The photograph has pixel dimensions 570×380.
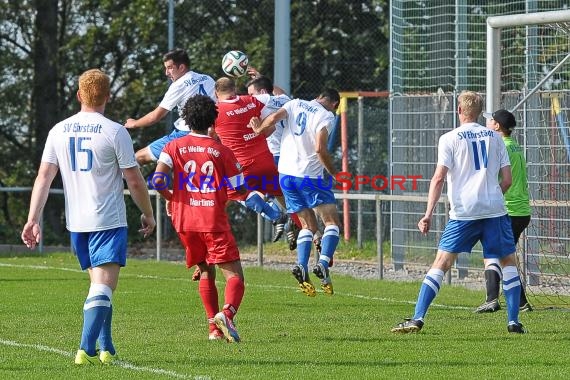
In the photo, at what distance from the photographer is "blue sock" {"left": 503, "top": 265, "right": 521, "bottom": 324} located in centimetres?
1149

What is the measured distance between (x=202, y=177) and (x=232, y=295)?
1001 mm

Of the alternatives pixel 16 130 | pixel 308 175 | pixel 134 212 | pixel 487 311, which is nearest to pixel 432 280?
pixel 487 311

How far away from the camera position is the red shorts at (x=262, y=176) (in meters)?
15.6

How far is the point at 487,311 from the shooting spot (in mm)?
13367

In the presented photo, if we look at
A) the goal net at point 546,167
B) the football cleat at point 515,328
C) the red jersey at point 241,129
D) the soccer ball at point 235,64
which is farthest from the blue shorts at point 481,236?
the soccer ball at point 235,64

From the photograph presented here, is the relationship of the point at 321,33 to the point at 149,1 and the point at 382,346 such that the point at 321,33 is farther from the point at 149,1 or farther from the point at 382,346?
the point at 382,346

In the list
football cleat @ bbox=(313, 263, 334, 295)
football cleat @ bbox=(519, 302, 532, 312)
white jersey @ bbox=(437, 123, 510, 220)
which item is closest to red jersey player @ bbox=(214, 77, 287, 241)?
football cleat @ bbox=(313, 263, 334, 295)

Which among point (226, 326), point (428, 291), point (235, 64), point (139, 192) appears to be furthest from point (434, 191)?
point (235, 64)

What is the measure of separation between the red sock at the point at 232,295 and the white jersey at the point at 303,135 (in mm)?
3888

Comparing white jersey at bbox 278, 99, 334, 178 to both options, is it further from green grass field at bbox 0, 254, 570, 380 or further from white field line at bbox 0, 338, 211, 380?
white field line at bbox 0, 338, 211, 380

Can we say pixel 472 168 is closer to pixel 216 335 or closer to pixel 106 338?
pixel 216 335

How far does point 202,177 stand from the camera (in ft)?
34.3

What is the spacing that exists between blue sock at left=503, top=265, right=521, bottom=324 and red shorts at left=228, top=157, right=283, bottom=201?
4.74 metres

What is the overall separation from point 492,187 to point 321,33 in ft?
53.8
